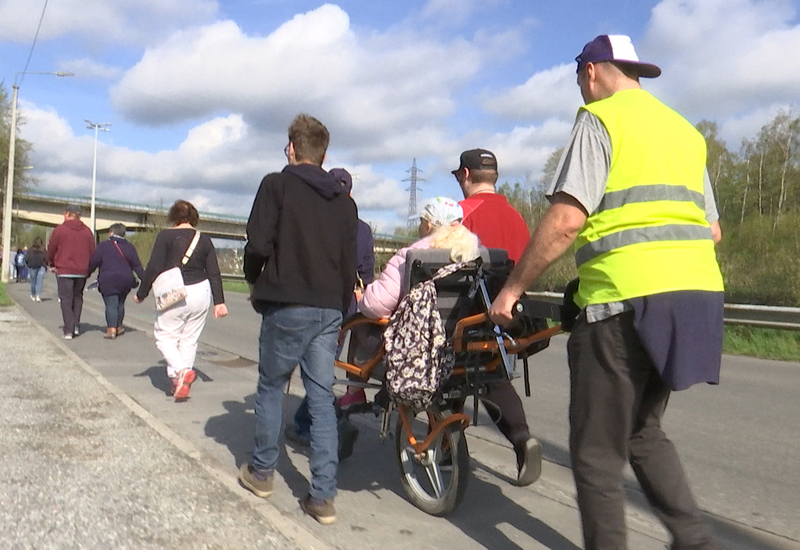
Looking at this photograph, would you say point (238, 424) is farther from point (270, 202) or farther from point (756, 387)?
point (756, 387)

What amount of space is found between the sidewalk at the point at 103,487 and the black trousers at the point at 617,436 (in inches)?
56.7

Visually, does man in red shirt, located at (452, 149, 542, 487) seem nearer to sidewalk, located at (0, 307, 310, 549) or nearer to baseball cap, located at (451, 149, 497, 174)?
baseball cap, located at (451, 149, 497, 174)

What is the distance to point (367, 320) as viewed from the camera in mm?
4410

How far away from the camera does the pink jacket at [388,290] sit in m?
4.17

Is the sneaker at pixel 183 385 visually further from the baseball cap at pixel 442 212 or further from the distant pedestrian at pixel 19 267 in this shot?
the distant pedestrian at pixel 19 267

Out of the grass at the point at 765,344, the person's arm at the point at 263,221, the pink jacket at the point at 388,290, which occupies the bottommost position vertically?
the grass at the point at 765,344

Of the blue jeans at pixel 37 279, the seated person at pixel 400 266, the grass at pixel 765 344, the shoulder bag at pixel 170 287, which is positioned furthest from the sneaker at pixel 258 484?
the blue jeans at pixel 37 279

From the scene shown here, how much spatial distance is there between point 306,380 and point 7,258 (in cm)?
3589

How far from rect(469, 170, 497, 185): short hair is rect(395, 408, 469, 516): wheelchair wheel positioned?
1.56 m

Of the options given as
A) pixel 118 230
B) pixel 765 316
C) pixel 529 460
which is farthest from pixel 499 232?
pixel 765 316

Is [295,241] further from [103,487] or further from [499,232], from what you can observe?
[103,487]

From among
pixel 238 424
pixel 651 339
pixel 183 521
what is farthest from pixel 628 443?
pixel 238 424

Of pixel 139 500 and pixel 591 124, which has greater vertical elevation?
pixel 591 124

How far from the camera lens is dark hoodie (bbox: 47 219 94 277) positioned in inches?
465
